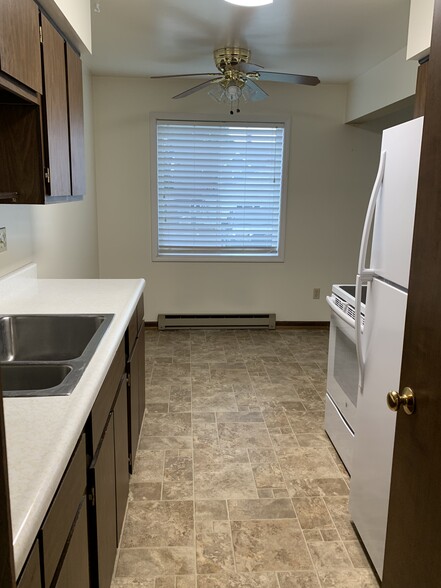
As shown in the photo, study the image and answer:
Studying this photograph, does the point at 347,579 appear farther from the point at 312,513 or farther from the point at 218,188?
the point at 218,188

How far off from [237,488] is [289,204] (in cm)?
337

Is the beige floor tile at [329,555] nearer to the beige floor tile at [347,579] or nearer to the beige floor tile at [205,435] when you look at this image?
the beige floor tile at [347,579]

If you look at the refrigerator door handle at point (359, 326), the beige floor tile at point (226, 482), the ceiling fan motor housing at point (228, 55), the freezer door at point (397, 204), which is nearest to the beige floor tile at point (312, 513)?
the beige floor tile at point (226, 482)

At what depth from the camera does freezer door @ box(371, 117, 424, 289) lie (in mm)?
1556

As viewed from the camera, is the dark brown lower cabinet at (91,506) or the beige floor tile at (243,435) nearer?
the dark brown lower cabinet at (91,506)

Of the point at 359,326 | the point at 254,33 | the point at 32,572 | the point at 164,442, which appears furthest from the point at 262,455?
the point at 254,33

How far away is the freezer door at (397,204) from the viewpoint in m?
1.56

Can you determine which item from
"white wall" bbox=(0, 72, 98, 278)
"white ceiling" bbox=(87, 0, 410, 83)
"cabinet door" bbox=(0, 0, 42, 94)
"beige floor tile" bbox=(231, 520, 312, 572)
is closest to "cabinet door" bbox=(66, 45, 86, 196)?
"white wall" bbox=(0, 72, 98, 278)

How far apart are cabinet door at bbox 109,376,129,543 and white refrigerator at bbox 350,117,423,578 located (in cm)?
102

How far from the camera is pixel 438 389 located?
41.8 inches

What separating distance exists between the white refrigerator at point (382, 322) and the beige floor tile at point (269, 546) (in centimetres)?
28

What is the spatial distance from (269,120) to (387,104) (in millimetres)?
1379

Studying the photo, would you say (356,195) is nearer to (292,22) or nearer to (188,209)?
(188,209)

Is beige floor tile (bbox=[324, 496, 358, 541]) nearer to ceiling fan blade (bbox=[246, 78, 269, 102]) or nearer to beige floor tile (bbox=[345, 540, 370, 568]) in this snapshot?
beige floor tile (bbox=[345, 540, 370, 568])
